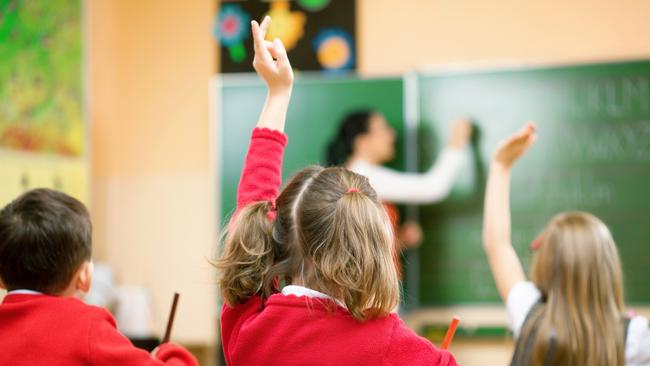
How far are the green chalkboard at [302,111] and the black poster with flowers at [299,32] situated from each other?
11cm

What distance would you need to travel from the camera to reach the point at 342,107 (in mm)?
3754

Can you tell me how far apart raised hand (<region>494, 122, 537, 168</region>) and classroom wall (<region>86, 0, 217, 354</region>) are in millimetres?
2403

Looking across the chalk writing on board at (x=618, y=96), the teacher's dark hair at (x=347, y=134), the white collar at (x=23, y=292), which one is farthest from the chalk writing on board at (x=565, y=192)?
the white collar at (x=23, y=292)

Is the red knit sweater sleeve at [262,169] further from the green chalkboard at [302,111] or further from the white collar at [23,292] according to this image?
the green chalkboard at [302,111]

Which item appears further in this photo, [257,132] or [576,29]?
[576,29]

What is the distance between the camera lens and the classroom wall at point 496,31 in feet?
11.6

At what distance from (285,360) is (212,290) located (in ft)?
9.53

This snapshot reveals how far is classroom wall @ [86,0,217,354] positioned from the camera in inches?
159

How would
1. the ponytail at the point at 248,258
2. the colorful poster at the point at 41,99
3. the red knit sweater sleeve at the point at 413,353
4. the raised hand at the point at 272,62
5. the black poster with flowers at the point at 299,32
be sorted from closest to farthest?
the red knit sweater sleeve at the point at 413,353
the ponytail at the point at 248,258
the raised hand at the point at 272,62
the colorful poster at the point at 41,99
the black poster with flowers at the point at 299,32

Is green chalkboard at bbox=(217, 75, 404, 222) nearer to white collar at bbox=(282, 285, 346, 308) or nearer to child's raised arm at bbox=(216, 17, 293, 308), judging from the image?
child's raised arm at bbox=(216, 17, 293, 308)

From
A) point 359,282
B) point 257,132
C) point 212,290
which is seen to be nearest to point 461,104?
point 212,290

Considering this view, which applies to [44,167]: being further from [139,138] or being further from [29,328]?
[29,328]

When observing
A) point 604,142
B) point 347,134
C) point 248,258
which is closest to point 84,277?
point 248,258

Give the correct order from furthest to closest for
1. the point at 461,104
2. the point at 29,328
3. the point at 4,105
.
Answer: the point at 461,104 < the point at 4,105 < the point at 29,328
